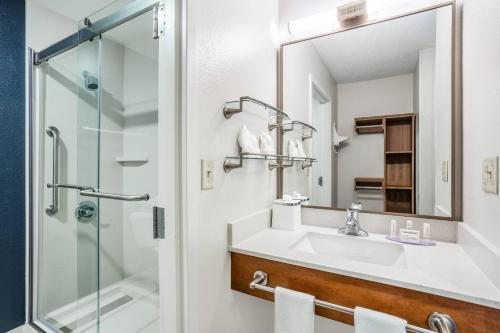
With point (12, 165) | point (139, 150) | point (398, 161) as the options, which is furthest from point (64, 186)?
point (398, 161)

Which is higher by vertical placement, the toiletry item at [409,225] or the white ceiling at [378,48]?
the white ceiling at [378,48]

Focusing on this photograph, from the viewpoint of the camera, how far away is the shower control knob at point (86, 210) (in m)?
1.58

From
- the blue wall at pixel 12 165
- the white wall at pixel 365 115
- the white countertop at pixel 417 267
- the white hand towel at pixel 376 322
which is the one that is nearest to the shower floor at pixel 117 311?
the blue wall at pixel 12 165

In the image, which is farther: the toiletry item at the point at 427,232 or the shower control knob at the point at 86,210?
the shower control knob at the point at 86,210

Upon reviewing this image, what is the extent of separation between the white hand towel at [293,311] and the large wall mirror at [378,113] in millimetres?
689

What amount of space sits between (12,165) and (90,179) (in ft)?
1.70

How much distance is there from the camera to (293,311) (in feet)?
2.84

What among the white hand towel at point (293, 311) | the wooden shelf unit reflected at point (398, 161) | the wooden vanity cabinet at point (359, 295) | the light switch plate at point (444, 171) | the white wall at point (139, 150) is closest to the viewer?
the wooden vanity cabinet at point (359, 295)

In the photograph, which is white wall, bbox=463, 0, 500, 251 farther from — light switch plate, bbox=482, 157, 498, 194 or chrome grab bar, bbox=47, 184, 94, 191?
chrome grab bar, bbox=47, 184, 94, 191

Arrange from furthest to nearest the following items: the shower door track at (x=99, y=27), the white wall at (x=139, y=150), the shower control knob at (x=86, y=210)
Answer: the shower control knob at (x=86, y=210) < the white wall at (x=139, y=150) < the shower door track at (x=99, y=27)

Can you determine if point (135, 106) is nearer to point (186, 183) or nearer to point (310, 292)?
point (186, 183)

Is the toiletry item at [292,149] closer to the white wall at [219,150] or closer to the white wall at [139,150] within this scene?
the white wall at [219,150]

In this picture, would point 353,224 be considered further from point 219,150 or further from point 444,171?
point 219,150

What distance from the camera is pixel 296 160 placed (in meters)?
1.53
